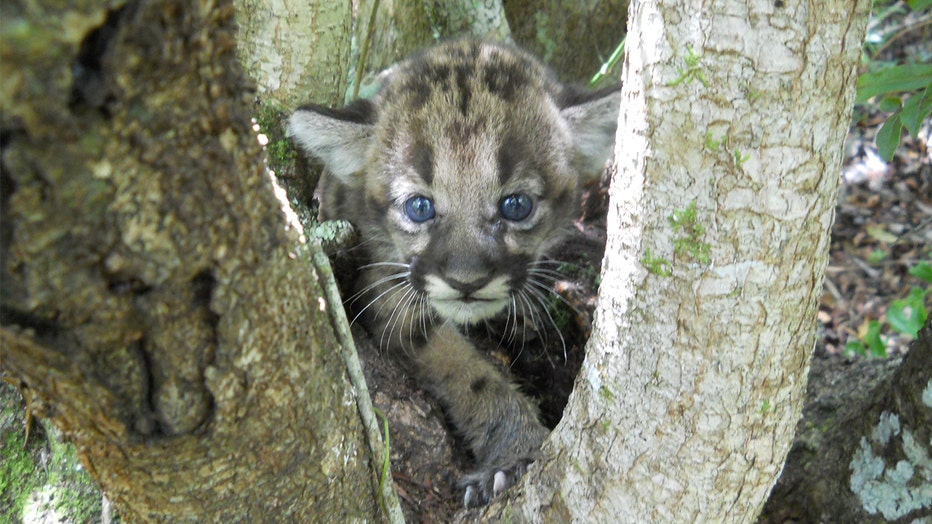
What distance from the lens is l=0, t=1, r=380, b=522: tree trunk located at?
1.08 meters

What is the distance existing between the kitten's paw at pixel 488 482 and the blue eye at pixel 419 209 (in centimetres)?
109

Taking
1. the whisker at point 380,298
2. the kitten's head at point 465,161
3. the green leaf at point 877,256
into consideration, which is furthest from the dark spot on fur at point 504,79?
the green leaf at point 877,256

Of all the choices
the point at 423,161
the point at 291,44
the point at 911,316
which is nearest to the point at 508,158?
the point at 423,161

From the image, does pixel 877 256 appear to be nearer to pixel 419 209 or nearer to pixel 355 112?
pixel 419 209

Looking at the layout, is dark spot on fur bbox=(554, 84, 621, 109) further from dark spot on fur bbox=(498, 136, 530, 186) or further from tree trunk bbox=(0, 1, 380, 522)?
tree trunk bbox=(0, 1, 380, 522)

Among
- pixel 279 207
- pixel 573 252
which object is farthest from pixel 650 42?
pixel 573 252

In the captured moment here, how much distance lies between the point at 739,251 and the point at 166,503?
137 centimetres

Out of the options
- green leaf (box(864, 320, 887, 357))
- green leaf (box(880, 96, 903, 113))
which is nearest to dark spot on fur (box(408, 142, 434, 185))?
green leaf (box(880, 96, 903, 113))

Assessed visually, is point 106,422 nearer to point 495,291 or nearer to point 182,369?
point 182,369

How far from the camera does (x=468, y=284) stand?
3049 mm

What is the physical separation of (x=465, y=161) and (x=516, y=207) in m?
0.31

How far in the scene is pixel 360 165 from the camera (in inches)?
142

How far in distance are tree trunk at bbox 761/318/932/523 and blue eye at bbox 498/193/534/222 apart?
4.69 ft

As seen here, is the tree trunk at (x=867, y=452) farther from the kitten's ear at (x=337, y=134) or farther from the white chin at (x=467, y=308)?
the kitten's ear at (x=337, y=134)
